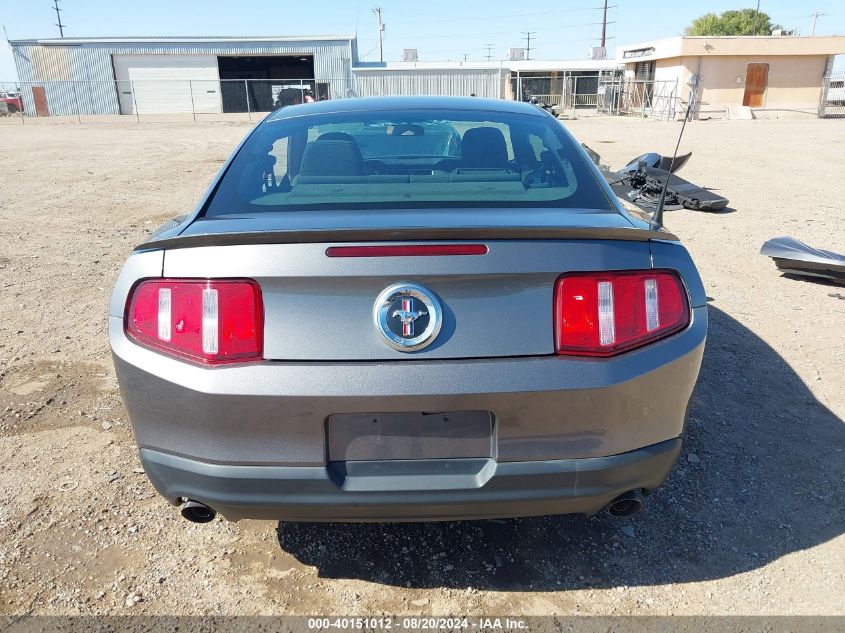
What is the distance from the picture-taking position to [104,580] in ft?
7.74

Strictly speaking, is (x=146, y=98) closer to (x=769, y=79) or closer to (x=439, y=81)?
(x=439, y=81)

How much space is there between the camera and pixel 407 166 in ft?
9.96

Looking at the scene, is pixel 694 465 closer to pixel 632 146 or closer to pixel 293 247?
pixel 293 247

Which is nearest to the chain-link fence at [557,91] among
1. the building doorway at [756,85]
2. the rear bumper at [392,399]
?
the building doorway at [756,85]

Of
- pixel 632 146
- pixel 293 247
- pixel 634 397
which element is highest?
pixel 293 247

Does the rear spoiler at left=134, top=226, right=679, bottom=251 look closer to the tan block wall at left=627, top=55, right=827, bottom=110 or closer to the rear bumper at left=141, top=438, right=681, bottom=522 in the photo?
the rear bumper at left=141, top=438, right=681, bottom=522

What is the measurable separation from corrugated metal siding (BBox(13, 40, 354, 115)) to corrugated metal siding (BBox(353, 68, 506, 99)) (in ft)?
7.56

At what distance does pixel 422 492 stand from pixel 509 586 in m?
0.71

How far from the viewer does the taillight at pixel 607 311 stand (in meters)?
1.89

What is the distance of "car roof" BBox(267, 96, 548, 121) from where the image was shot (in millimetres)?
3287

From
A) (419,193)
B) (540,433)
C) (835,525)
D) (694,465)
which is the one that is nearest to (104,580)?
(540,433)

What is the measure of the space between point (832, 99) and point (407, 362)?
134 feet

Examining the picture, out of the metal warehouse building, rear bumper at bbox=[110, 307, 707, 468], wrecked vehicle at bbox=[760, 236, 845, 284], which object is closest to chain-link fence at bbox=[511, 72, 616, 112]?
the metal warehouse building

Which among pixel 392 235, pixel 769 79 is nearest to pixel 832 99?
pixel 769 79
